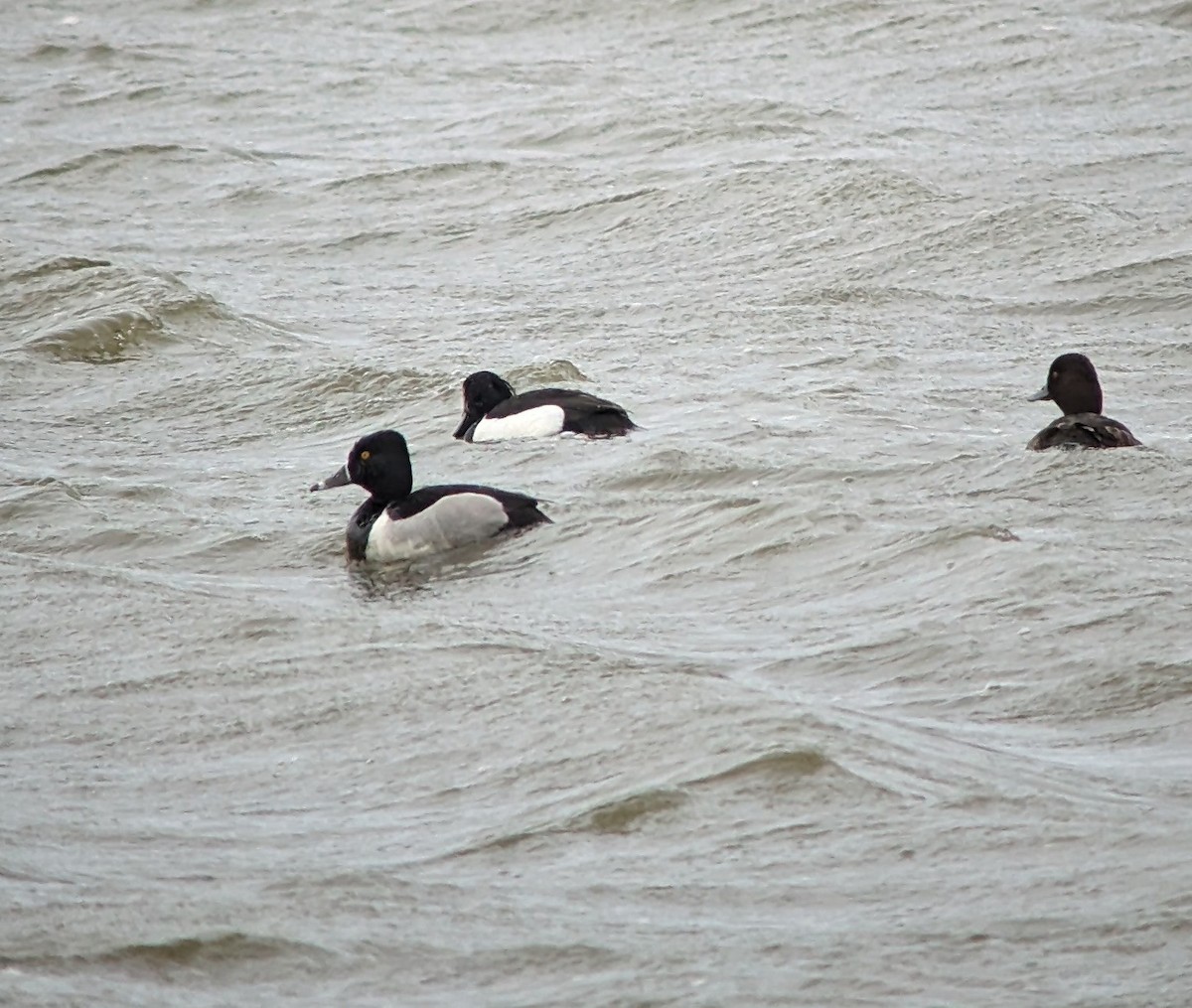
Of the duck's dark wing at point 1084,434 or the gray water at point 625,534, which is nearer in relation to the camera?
the gray water at point 625,534

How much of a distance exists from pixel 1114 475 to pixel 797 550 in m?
1.75

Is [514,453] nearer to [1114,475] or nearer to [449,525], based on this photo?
[449,525]

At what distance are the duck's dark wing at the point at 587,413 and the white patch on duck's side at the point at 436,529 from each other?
5.22 ft

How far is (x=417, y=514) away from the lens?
33.2ft

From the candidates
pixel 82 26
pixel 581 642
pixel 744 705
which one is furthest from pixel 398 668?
pixel 82 26

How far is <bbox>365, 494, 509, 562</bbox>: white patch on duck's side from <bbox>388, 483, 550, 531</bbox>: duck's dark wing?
3cm

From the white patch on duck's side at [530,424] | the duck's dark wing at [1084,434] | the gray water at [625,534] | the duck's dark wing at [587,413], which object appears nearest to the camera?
the gray water at [625,534]

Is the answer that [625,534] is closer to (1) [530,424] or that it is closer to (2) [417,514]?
(2) [417,514]

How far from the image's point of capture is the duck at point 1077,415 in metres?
10.4

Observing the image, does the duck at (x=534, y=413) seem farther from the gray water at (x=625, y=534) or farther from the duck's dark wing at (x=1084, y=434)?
the duck's dark wing at (x=1084, y=434)

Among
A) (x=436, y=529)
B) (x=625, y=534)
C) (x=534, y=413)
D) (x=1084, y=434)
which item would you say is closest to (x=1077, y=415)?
(x=1084, y=434)

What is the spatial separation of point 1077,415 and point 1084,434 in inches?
11.2

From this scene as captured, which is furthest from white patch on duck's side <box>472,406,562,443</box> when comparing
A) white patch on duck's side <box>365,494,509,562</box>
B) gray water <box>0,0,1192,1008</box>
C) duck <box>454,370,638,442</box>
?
white patch on duck's side <box>365,494,509,562</box>

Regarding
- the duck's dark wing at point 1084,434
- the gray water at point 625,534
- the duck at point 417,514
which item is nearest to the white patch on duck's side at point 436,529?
the duck at point 417,514
